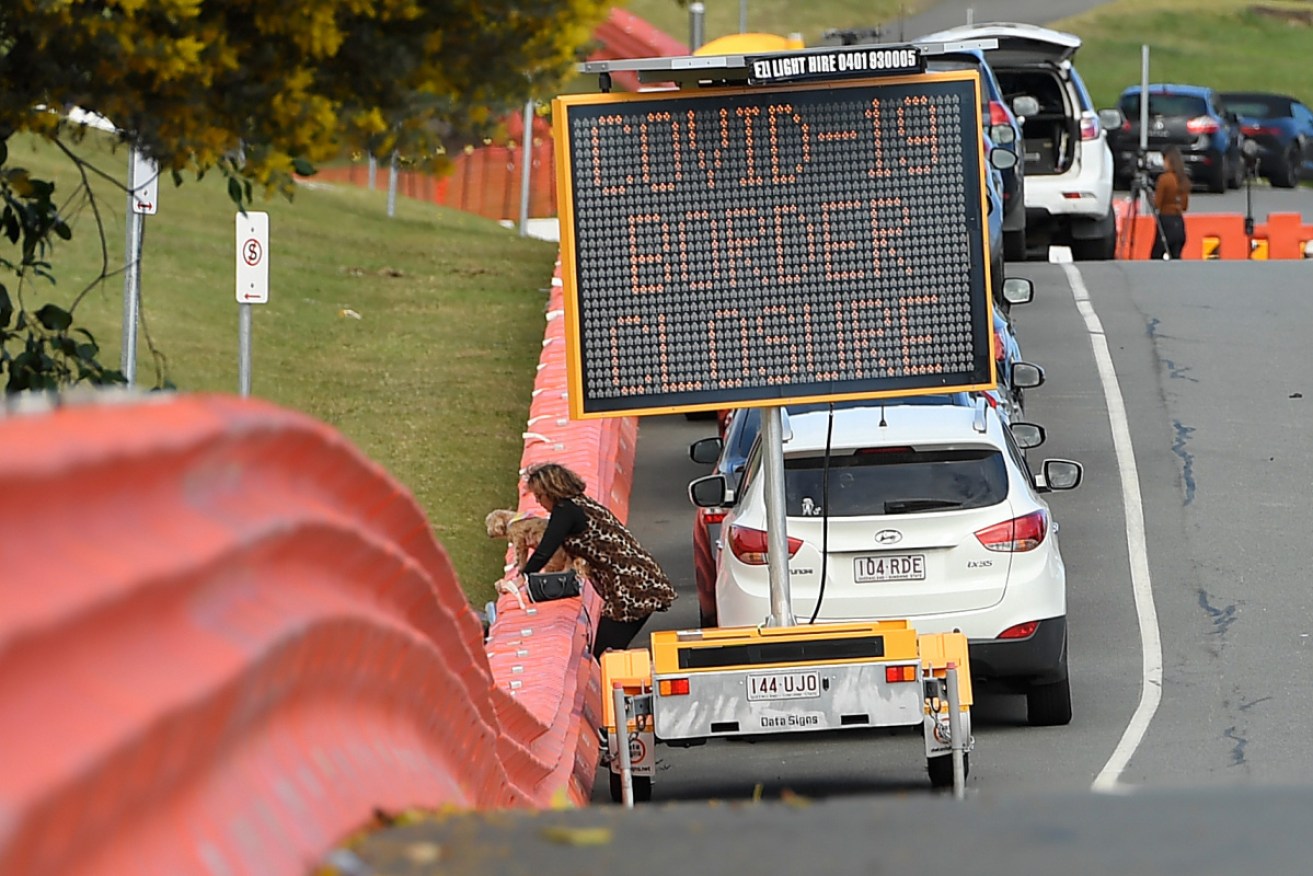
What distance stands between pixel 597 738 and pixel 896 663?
286 centimetres

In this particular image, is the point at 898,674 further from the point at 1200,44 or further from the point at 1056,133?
the point at 1200,44

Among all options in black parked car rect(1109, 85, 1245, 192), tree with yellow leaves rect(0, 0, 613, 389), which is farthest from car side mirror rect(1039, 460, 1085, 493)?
black parked car rect(1109, 85, 1245, 192)

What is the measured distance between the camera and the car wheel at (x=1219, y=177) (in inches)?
1688

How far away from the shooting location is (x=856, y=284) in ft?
31.7

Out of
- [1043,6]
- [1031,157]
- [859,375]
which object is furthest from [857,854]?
[1043,6]

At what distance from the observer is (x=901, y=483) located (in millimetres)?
12344

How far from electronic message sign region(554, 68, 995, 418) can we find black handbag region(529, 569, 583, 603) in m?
3.74

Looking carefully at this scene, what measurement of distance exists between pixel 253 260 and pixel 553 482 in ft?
9.55

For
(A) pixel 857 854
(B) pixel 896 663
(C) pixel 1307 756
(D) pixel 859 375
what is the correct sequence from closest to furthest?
(A) pixel 857 854 → (D) pixel 859 375 → (B) pixel 896 663 → (C) pixel 1307 756

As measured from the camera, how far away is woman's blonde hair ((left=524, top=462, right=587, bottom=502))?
1322 cm

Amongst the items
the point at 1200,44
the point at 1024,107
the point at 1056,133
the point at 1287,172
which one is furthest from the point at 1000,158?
the point at 1200,44

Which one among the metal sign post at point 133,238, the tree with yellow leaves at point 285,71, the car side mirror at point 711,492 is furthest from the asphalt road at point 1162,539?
the metal sign post at point 133,238

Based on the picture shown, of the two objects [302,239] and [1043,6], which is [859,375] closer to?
[302,239]

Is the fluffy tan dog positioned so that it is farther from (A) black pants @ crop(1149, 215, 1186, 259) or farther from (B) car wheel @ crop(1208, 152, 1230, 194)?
(B) car wheel @ crop(1208, 152, 1230, 194)
